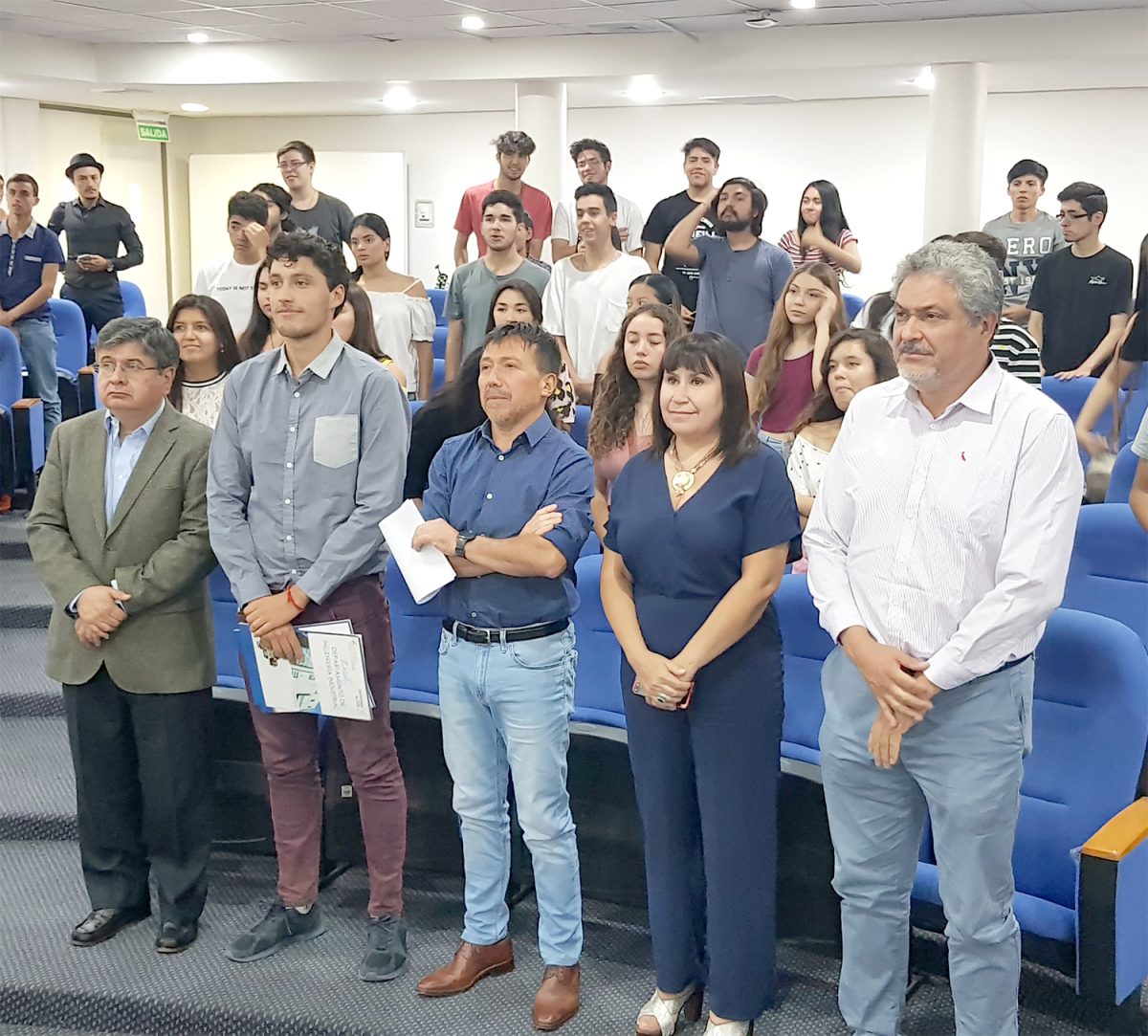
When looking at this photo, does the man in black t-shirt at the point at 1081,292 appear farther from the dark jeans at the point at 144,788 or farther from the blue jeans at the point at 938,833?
the dark jeans at the point at 144,788

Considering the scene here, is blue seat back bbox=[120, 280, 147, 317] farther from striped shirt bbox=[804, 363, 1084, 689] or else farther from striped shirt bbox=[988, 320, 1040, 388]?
striped shirt bbox=[804, 363, 1084, 689]

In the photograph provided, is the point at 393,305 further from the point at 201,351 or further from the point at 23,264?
the point at 23,264

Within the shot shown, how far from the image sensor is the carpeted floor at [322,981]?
2.58 m

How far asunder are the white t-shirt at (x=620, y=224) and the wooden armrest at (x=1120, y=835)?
425 centimetres

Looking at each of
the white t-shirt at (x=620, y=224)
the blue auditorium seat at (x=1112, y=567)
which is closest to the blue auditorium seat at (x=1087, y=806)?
the blue auditorium seat at (x=1112, y=567)

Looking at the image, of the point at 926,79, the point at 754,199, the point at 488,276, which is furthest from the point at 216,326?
the point at 926,79

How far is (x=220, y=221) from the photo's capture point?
44.5 feet

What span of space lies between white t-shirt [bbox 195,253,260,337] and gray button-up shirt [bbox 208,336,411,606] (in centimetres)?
234

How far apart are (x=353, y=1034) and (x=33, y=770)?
62.5 inches

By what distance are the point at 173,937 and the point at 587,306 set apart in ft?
9.15

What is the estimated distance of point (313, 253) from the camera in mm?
2781

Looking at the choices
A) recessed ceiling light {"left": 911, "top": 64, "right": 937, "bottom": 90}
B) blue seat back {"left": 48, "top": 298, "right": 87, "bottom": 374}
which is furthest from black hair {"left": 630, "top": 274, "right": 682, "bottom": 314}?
recessed ceiling light {"left": 911, "top": 64, "right": 937, "bottom": 90}

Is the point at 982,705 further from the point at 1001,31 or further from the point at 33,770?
the point at 1001,31

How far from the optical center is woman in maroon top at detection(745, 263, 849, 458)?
411cm
